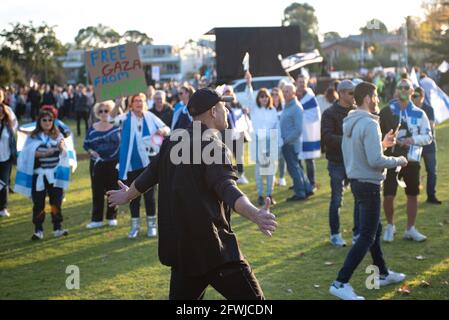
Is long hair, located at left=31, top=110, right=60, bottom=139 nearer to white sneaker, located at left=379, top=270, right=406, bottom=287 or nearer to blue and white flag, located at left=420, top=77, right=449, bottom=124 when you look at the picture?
white sneaker, located at left=379, top=270, right=406, bottom=287

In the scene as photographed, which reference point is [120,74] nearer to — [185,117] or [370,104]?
[185,117]

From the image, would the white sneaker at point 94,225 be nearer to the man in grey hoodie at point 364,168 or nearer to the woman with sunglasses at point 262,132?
the woman with sunglasses at point 262,132

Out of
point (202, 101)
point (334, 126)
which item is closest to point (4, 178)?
point (334, 126)

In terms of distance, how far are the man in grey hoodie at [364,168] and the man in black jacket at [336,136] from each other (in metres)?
1.35

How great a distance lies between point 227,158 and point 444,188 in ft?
27.4

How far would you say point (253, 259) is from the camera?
7445 millimetres

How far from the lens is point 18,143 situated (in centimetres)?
1054

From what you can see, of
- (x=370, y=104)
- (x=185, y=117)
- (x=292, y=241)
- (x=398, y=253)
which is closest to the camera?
(x=370, y=104)

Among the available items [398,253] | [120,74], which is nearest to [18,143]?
[120,74]

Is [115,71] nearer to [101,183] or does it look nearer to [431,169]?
[101,183]

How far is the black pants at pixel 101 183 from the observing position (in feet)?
31.6

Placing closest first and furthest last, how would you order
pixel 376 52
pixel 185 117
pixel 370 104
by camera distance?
pixel 370 104 → pixel 185 117 → pixel 376 52

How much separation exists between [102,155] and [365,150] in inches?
189

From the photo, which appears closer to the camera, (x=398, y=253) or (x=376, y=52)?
(x=398, y=253)
